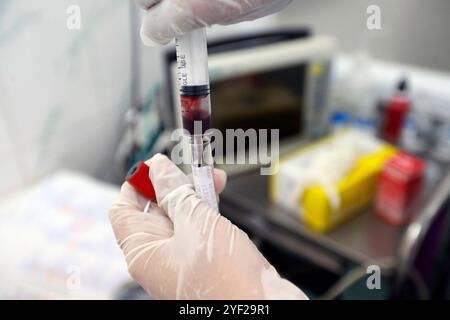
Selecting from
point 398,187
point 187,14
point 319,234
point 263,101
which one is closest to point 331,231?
point 319,234

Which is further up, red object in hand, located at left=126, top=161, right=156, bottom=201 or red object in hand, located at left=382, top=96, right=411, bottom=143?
red object in hand, located at left=126, top=161, right=156, bottom=201

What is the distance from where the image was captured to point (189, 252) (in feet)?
1.18

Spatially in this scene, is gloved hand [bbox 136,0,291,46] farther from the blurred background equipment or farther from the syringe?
the blurred background equipment

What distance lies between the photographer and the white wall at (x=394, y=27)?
111 centimetres

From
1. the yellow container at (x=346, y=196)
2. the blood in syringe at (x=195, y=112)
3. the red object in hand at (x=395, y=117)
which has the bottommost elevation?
the yellow container at (x=346, y=196)

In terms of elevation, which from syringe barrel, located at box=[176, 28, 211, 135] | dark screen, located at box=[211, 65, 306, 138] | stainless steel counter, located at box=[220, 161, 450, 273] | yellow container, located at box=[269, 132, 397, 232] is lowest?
stainless steel counter, located at box=[220, 161, 450, 273]

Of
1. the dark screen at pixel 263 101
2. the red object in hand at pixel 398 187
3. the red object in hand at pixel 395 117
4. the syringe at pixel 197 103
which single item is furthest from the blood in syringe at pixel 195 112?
the red object in hand at pixel 395 117

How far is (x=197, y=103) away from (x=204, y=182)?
80mm

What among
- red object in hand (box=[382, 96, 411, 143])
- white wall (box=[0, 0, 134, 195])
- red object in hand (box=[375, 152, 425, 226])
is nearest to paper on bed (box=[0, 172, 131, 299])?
white wall (box=[0, 0, 134, 195])

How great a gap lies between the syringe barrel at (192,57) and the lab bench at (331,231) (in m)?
0.57

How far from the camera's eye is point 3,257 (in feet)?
2.52

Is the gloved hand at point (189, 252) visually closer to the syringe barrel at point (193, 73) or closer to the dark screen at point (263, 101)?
the syringe barrel at point (193, 73)

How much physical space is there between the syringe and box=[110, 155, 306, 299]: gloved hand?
0.8 inches

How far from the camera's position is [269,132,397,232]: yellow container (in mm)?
960
